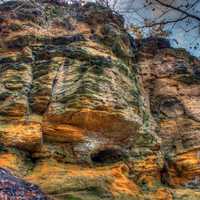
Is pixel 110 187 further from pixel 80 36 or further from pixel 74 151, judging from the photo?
pixel 80 36

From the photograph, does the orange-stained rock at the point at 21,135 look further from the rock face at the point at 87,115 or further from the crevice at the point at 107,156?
the crevice at the point at 107,156

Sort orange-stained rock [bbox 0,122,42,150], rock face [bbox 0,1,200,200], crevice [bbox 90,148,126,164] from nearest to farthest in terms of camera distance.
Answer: rock face [bbox 0,1,200,200], orange-stained rock [bbox 0,122,42,150], crevice [bbox 90,148,126,164]

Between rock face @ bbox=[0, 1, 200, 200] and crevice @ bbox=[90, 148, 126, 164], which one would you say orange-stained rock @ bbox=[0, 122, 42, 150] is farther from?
crevice @ bbox=[90, 148, 126, 164]

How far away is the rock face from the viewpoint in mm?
9969

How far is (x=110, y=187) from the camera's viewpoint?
933 centimetres

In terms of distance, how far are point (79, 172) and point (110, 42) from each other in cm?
587

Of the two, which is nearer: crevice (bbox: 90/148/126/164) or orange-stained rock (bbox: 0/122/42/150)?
orange-stained rock (bbox: 0/122/42/150)

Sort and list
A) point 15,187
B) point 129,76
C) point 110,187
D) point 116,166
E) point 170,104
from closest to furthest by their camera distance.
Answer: point 15,187 → point 110,187 → point 116,166 → point 129,76 → point 170,104

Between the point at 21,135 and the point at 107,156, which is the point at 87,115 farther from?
the point at 21,135

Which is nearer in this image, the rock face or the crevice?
the rock face

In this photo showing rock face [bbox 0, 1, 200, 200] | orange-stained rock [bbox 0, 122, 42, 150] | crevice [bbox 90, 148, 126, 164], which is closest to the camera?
rock face [bbox 0, 1, 200, 200]

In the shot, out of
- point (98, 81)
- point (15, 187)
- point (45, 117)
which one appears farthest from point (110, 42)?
point (15, 187)

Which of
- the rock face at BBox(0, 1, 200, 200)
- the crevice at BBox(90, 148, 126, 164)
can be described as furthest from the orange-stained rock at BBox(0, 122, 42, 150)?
the crevice at BBox(90, 148, 126, 164)

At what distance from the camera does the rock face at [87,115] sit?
9.97m
